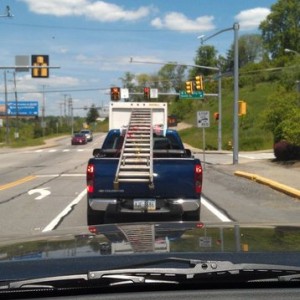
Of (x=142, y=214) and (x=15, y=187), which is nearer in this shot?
(x=142, y=214)

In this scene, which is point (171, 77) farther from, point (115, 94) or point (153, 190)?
point (153, 190)

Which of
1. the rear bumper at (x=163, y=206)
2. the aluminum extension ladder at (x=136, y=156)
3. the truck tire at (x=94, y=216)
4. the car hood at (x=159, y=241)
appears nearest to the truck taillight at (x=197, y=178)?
the rear bumper at (x=163, y=206)

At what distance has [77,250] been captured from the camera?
347 centimetres

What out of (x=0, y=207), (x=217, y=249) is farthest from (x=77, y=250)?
(x=0, y=207)

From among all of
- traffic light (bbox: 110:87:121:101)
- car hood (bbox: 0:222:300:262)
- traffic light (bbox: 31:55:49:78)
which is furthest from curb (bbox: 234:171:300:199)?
traffic light (bbox: 110:87:121:101)

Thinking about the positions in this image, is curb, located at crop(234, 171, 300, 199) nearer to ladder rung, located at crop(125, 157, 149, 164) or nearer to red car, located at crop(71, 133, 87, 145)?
ladder rung, located at crop(125, 157, 149, 164)

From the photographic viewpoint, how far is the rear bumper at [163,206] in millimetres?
10148

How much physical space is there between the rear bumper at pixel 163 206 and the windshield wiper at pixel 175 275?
715 centimetres

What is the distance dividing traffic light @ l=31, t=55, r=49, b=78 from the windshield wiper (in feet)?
105

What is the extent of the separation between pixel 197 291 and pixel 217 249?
440mm

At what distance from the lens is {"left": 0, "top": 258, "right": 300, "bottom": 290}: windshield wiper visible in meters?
2.85

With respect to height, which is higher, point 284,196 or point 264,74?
point 264,74

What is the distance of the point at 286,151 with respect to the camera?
31.5 metres

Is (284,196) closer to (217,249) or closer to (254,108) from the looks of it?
(217,249)
